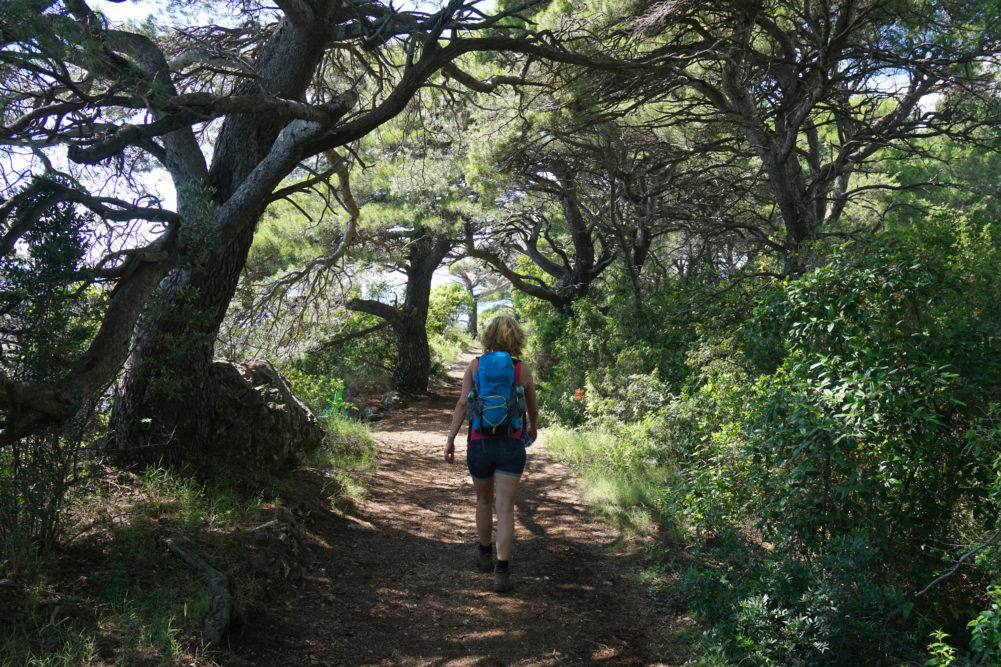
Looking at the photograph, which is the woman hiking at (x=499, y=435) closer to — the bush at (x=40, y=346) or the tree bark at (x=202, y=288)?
the tree bark at (x=202, y=288)

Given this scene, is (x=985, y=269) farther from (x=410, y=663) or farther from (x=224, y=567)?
(x=224, y=567)

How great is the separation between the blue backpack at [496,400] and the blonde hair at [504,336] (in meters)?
0.16

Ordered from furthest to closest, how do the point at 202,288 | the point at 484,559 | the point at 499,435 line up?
the point at 202,288
the point at 484,559
the point at 499,435

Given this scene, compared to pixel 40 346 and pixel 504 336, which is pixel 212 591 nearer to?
pixel 40 346

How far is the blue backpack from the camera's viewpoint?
4.19 meters

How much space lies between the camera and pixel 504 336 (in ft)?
14.7

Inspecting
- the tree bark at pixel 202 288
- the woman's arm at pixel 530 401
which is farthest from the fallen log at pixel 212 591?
the woman's arm at pixel 530 401

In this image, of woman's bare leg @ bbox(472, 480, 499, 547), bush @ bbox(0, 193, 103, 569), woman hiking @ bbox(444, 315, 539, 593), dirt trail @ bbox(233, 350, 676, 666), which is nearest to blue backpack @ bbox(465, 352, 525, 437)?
woman hiking @ bbox(444, 315, 539, 593)

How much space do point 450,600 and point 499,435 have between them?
1215 millimetres

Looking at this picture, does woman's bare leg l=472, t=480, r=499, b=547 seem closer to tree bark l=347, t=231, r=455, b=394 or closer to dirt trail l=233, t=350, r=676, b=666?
dirt trail l=233, t=350, r=676, b=666

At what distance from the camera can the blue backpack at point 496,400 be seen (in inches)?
165

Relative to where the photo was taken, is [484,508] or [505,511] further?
[484,508]

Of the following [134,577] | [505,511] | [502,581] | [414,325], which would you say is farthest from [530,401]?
[414,325]

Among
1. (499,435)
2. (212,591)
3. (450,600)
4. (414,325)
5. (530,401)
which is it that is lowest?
(450,600)
